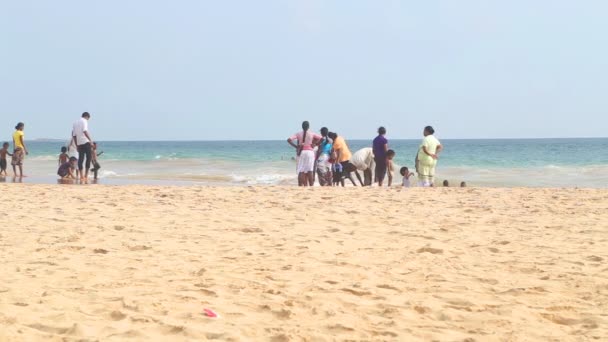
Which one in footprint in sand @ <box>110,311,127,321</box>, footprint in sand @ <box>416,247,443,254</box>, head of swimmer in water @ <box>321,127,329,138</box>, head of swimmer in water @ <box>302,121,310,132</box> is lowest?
footprint in sand @ <box>110,311,127,321</box>

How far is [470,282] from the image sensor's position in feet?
17.3

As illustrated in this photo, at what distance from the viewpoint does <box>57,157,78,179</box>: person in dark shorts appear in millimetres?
16969

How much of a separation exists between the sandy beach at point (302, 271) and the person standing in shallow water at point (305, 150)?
12.1 feet

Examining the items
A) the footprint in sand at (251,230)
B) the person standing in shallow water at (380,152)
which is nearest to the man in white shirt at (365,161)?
the person standing in shallow water at (380,152)

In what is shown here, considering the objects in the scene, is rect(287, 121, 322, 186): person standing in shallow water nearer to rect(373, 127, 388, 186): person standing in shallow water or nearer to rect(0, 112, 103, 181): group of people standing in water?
rect(373, 127, 388, 186): person standing in shallow water

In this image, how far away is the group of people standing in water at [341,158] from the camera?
13773mm

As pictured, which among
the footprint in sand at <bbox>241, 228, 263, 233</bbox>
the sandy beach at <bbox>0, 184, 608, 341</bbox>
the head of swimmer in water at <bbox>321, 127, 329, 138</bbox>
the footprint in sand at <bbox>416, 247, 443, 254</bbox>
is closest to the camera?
the sandy beach at <bbox>0, 184, 608, 341</bbox>

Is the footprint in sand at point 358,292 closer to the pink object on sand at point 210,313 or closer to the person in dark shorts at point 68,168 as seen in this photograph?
the pink object on sand at point 210,313

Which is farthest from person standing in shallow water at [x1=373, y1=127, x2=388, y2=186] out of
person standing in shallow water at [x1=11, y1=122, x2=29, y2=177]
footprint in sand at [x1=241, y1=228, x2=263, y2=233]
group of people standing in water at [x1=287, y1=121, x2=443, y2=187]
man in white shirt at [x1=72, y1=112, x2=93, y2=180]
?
person standing in shallow water at [x1=11, y1=122, x2=29, y2=177]

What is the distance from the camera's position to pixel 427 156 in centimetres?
1383

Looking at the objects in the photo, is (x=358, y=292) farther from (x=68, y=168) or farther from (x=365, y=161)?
(x=68, y=168)

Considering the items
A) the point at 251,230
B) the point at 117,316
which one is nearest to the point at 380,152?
the point at 251,230

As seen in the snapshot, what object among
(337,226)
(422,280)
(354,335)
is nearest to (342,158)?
(337,226)

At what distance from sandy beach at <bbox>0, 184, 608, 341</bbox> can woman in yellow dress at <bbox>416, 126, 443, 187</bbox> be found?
3.59 m
